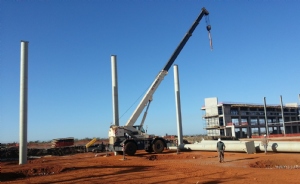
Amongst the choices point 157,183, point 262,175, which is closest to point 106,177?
point 157,183

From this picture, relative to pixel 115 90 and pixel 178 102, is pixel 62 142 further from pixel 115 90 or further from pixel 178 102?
pixel 178 102

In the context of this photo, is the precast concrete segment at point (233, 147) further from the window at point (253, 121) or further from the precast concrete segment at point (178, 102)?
the window at point (253, 121)

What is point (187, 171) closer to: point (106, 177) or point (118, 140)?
point (106, 177)

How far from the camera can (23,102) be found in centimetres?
2072

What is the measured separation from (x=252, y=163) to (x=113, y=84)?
16.4 metres

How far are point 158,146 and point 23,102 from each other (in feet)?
39.2

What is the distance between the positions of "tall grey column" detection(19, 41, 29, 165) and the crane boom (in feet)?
28.1

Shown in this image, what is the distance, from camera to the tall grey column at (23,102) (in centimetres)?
2052

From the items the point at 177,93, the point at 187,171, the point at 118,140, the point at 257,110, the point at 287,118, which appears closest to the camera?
the point at 187,171

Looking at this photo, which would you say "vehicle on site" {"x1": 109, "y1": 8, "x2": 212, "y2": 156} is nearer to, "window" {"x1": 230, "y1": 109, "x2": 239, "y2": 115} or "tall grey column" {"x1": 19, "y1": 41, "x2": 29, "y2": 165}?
"tall grey column" {"x1": 19, "y1": 41, "x2": 29, "y2": 165}

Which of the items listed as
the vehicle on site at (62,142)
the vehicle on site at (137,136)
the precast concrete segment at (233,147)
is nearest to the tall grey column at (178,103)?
the precast concrete segment at (233,147)

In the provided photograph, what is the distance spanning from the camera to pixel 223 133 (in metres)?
61.8

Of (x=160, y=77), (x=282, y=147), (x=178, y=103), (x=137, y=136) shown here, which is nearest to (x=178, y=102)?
(x=178, y=103)

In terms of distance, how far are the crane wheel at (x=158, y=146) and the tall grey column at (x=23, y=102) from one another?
34.8 feet
